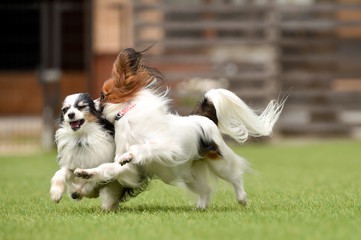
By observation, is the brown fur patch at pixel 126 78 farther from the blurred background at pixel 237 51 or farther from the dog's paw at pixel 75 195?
the blurred background at pixel 237 51

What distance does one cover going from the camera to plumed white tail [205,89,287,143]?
539 centimetres

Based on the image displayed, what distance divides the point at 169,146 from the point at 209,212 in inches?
19.9

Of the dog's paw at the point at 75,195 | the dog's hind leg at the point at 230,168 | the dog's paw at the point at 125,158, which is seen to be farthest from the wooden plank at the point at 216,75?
the dog's paw at the point at 125,158

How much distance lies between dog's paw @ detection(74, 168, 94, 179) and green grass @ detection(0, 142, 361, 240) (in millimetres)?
246

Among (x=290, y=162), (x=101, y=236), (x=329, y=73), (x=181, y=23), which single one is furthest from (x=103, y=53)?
(x=101, y=236)

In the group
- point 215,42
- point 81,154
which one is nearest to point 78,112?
point 81,154

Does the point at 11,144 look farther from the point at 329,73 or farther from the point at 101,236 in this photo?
the point at 101,236

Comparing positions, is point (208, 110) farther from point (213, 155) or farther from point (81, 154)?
point (81, 154)

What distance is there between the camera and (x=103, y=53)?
14.5 metres

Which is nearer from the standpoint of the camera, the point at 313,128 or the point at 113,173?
the point at 113,173

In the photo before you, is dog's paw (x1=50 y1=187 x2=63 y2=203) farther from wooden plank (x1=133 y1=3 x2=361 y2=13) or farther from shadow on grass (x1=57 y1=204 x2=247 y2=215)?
wooden plank (x1=133 y1=3 x2=361 y2=13)

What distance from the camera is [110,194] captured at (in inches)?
200

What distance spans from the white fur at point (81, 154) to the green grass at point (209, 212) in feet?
0.47

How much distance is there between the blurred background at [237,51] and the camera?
13688mm
